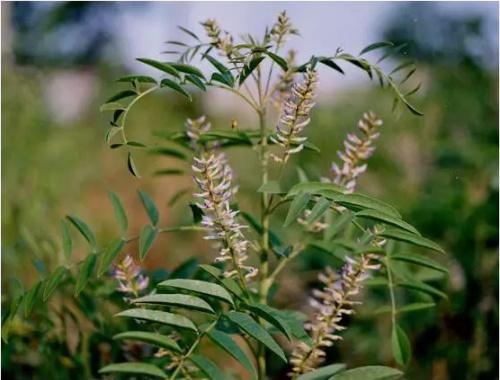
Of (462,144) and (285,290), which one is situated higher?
(462,144)

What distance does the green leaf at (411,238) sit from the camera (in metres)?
0.63

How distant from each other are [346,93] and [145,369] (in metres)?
2.24

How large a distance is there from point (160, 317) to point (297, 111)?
20 centimetres

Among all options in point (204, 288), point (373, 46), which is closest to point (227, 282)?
point (204, 288)

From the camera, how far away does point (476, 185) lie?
1674 millimetres

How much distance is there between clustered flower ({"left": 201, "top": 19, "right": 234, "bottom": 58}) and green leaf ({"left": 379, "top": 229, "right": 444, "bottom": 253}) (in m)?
0.21

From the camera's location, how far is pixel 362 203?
649 millimetres

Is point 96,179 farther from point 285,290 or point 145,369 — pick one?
point 145,369

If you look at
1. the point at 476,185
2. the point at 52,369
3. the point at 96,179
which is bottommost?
the point at 96,179

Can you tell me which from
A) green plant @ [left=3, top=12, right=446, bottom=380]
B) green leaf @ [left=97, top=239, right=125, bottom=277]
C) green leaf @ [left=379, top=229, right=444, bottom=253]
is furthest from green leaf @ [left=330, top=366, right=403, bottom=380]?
green leaf @ [left=97, top=239, right=125, bottom=277]

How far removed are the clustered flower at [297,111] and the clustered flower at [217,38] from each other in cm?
7

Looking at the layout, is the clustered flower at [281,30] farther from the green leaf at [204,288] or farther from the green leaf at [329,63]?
the green leaf at [204,288]

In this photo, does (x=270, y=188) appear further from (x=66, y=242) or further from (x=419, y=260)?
(x=66, y=242)

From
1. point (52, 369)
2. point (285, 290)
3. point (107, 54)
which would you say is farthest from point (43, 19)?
point (52, 369)
